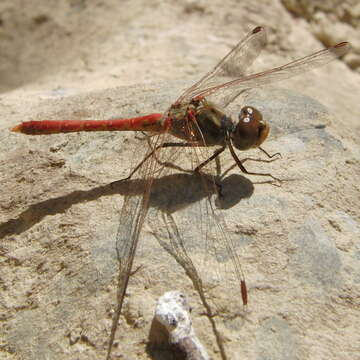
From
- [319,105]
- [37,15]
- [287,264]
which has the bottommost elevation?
[37,15]

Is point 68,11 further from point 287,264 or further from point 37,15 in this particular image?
point 287,264

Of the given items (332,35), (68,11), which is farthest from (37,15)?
(332,35)

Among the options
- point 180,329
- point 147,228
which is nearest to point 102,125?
point 147,228

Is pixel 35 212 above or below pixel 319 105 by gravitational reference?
below

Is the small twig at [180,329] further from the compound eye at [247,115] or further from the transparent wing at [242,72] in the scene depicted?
the transparent wing at [242,72]

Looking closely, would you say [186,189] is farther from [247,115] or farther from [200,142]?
[247,115]

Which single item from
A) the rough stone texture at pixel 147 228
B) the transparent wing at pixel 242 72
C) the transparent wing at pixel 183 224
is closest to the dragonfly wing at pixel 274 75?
the transparent wing at pixel 242 72

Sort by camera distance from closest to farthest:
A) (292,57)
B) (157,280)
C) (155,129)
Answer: (157,280), (155,129), (292,57)
